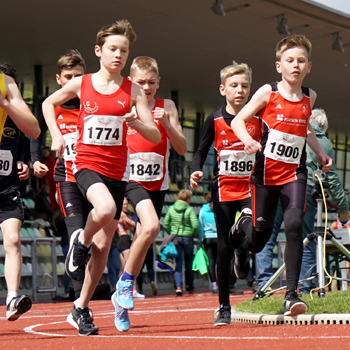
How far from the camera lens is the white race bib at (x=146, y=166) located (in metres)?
5.82

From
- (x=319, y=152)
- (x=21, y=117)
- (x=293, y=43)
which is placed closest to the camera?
(x=21, y=117)

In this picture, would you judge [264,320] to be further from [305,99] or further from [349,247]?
[349,247]

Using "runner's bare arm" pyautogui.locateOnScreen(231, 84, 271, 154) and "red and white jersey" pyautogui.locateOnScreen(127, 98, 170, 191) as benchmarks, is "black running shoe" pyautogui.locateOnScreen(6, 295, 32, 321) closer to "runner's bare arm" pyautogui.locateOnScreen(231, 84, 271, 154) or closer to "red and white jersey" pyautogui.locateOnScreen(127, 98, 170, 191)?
"red and white jersey" pyautogui.locateOnScreen(127, 98, 170, 191)

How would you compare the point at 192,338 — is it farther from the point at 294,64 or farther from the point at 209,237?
the point at 209,237

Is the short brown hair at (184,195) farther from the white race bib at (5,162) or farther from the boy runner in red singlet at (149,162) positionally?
the white race bib at (5,162)

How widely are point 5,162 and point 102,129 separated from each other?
44.5 inches

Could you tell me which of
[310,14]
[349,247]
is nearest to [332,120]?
[310,14]

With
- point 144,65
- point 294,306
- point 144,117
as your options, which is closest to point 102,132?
point 144,117

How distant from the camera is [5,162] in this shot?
18.4 feet

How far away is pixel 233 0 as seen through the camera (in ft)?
49.7

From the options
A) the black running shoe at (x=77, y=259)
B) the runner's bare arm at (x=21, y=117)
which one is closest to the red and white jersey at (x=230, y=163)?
the black running shoe at (x=77, y=259)

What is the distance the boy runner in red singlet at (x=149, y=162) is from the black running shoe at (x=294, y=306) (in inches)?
44.2

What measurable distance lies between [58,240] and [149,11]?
5997 millimetres

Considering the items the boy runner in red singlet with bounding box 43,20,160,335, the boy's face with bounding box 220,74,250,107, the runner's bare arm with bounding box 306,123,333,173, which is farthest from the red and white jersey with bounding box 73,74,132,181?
the runner's bare arm with bounding box 306,123,333,173
